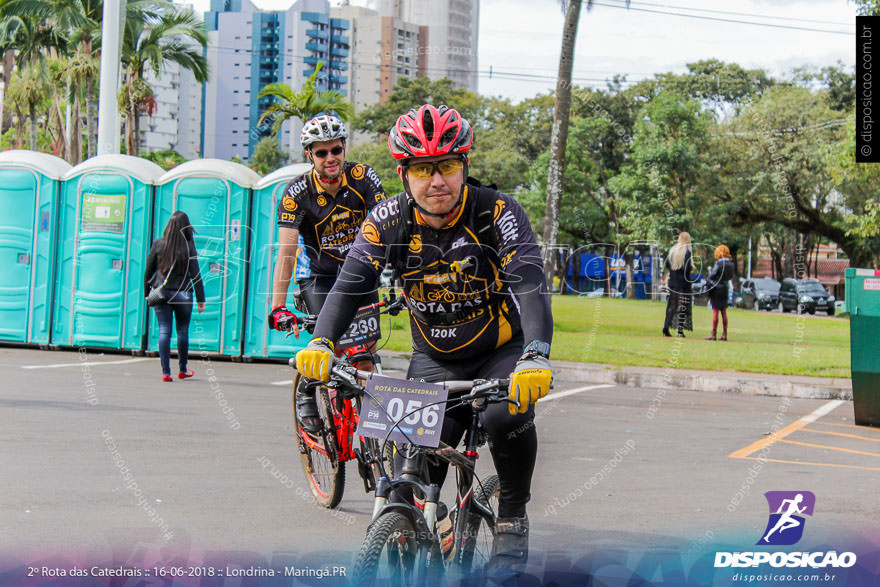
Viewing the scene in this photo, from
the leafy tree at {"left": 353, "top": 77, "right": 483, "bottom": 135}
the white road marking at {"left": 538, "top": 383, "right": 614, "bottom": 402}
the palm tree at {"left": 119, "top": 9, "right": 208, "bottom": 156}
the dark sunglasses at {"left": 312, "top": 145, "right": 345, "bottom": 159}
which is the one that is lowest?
the white road marking at {"left": 538, "top": 383, "right": 614, "bottom": 402}

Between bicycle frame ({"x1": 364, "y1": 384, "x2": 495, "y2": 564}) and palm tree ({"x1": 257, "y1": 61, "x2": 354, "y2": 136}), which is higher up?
palm tree ({"x1": 257, "y1": 61, "x2": 354, "y2": 136})

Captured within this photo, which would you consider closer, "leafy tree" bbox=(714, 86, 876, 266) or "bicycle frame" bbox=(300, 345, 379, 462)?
"bicycle frame" bbox=(300, 345, 379, 462)

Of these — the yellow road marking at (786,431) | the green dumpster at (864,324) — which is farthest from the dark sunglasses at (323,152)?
the green dumpster at (864,324)

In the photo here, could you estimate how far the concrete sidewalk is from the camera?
13.0 m

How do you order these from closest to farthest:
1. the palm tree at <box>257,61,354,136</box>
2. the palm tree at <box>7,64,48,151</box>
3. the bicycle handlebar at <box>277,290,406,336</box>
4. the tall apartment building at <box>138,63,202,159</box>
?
the bicycle handlebar at <box>277,290,406,336</box> → the palm tree at <box>257,61,354,136</box> → the palm tree at <box>7,64,48,151</box> → the tall apartment building at <box>138,63,202,159</box>

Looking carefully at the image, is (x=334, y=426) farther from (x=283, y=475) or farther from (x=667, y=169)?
(x=667, y=169)

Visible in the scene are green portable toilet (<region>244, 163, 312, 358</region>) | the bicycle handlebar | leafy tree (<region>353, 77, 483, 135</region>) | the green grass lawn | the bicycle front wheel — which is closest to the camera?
the bicycle front wheel

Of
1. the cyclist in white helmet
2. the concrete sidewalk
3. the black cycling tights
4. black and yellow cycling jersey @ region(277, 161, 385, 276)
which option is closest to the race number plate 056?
the cyclist in white helmet

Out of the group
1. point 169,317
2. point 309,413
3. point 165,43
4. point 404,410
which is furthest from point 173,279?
point 165,43

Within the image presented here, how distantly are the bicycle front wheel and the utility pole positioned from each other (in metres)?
15.4

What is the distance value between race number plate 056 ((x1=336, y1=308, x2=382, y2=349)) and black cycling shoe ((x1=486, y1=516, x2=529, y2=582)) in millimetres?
2002

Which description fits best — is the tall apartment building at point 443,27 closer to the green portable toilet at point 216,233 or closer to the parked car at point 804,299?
the parked car at point 804,299

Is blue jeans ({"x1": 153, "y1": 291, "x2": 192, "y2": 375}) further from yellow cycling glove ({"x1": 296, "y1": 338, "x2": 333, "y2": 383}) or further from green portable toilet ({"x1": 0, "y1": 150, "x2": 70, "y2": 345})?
yellow cycling glove ({"x1": 296, "y1": 338, "x2": 333, "y2": 383})

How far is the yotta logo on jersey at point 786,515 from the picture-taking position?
17.2ft
